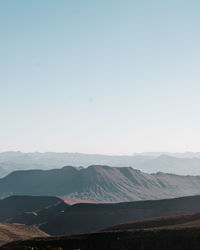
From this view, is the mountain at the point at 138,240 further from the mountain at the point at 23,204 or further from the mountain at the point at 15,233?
the mountain at the point at 23,204

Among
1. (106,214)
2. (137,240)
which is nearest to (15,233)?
(137,240)

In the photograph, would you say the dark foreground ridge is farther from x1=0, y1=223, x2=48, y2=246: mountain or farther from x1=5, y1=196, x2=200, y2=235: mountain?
x1=5, y1=196, x2=200, y2=235: mountain

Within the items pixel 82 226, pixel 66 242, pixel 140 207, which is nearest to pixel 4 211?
pixel 82 226

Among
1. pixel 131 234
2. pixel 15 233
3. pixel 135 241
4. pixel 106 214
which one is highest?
pixel 131 234

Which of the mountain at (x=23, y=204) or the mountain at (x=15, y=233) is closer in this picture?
the mountain at (x=15, y=233)

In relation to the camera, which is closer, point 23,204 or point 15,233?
point 15,233

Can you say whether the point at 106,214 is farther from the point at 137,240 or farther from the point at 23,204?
the point at 137,240

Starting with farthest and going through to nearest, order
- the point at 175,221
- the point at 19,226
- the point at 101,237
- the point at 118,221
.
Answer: the point at 118,221, the point at 19,226, the point at 175,221, the point at 101,237

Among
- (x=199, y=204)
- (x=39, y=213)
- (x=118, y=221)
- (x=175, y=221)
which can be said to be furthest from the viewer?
(x=39, y=213)

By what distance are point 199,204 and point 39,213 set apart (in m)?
66.1

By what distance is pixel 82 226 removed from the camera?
113 m

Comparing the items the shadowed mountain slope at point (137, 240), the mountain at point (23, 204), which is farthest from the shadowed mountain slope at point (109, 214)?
Answer: the shadowed mountain slope at point (137, 240)

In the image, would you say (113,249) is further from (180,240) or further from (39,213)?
(39,213)

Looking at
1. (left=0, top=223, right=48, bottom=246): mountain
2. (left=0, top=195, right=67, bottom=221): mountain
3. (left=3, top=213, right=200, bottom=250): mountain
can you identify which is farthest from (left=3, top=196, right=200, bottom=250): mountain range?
(left=0, top=195, right=67, bottom=221): mountain
